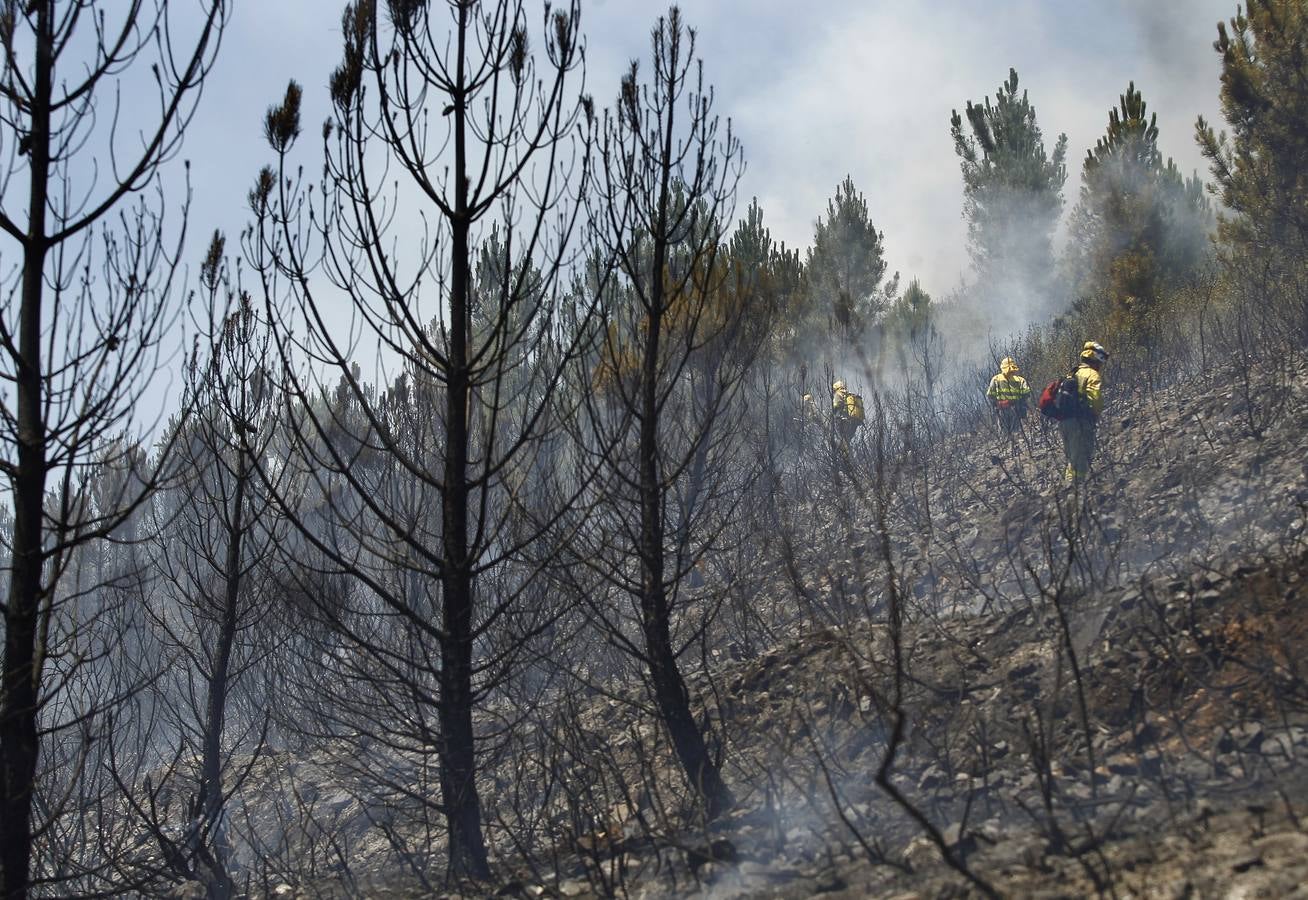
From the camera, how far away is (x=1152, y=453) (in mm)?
13562

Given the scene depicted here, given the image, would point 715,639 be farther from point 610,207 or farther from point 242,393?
point 610,207

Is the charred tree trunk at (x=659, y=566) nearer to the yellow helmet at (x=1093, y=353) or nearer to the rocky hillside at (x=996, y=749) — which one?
the rocky hillside at (x=996, y=749)

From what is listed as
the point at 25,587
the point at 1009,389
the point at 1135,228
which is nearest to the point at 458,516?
the point at 25,587

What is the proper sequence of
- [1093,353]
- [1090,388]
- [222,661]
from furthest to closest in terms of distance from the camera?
[1093,353]
[1090,388]
[222,661]

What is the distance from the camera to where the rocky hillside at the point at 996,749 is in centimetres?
380

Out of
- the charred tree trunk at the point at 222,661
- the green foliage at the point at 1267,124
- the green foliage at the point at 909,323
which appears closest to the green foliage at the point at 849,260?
the green foliage at the point at 909,323

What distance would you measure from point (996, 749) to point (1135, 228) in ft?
55.4

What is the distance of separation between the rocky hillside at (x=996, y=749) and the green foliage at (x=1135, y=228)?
7.16 m

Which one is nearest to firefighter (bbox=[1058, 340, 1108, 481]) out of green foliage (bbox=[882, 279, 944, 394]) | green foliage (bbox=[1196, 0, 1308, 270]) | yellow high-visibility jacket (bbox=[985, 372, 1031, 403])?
yellow high-visibility jacket (bbox=[985, 372, 1031, 403])

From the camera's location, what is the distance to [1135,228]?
19.8m

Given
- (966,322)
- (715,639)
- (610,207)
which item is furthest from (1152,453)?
(966,322)

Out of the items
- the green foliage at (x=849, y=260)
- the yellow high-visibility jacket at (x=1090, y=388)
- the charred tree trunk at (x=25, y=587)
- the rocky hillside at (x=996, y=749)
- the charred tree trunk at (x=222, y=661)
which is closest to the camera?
the rocky hillside at (x=996, y=749)

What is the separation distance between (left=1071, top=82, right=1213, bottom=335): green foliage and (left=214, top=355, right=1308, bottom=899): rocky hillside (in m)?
7.16

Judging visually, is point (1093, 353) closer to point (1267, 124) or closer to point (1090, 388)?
point (1090, 388)
